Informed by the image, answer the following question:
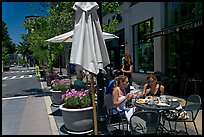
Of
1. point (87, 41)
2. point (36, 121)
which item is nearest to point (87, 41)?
point (87, 41)

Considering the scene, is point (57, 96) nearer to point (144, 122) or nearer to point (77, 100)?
point (77, 100)

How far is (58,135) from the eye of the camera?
5.14 m

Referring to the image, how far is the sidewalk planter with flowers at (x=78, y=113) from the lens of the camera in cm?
508

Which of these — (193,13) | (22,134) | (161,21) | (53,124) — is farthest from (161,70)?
(22,134)

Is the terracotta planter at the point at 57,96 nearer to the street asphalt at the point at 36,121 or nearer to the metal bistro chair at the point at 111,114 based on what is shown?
the street asphalt at the point at 36,121

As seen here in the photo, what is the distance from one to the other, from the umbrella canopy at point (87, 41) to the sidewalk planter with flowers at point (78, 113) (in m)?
1.33

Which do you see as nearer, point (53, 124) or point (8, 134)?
point (8, 134)

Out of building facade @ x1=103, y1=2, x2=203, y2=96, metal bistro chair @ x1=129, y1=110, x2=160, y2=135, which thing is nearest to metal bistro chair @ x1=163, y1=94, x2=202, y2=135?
metal bistro chair @ x1=129, y1=110, x2=160, y2=135

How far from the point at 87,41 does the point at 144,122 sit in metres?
1.66

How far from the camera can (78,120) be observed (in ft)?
16.7

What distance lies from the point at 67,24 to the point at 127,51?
7123 mm

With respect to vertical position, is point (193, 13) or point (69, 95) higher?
point (193, 13)

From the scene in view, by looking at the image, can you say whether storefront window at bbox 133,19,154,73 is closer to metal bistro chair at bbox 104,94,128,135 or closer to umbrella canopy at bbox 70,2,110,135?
metal bistro chair at bbox 104,94,128,135

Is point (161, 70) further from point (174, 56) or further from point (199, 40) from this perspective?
point (199, 40)
